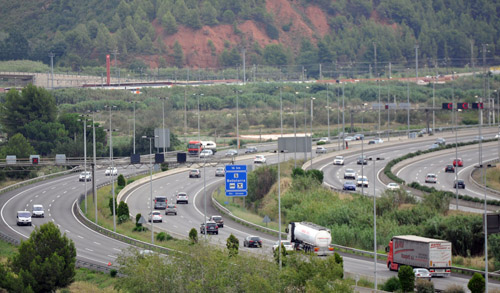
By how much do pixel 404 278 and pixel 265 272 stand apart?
7442 mm

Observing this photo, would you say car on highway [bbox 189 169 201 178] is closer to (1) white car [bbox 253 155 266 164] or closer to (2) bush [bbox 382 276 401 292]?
(1) white car [bbox 253 155 266 164]

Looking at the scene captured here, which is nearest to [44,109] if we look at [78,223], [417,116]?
[78,223]

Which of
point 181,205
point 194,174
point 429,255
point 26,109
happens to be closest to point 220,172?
point 194,174

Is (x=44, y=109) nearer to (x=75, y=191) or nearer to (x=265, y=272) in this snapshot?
(x=75, y=191)

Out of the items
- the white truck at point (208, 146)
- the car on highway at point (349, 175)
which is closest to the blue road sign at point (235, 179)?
the car on highway at point (349, 175)

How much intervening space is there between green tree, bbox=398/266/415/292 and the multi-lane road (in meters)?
2.78

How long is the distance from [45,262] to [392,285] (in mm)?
21623

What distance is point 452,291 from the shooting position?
41281 mm

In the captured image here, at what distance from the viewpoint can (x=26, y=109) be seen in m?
132

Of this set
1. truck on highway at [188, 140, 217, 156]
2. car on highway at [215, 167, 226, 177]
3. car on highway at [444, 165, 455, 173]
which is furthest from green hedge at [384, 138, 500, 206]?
truck on highway at [188, 140, 217, 156]

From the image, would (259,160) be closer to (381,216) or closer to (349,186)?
(349,186)

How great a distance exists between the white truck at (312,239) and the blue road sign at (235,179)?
4.61m

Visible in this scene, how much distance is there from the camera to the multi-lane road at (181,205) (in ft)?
202

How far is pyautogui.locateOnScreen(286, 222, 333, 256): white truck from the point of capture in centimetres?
5494
